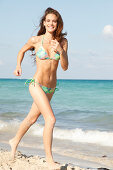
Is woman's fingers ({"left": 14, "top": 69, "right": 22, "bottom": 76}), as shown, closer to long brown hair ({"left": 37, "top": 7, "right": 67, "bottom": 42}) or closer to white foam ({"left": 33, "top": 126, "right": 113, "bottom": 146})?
long brown hair ({"left": 37, "top": 7, "right": 67, "bottom": 42})

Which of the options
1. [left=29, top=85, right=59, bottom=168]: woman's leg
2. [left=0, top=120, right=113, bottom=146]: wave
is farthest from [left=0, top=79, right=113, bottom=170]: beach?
[left=29, top=85, right=59, bottom=168]: woman's leg

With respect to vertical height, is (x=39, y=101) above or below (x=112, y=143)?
above

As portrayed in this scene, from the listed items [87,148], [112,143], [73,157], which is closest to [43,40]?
[73,157]

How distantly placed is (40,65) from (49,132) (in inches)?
37.4

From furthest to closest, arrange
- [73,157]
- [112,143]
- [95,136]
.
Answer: [95,136]
[112,143]
[73,157]

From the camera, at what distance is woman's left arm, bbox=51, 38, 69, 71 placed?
4434 millimetres

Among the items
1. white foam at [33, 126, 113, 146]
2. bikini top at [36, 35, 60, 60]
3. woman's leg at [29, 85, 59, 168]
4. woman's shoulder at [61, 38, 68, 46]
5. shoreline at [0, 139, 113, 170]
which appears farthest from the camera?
white foam at [33, 126, 113, 146]

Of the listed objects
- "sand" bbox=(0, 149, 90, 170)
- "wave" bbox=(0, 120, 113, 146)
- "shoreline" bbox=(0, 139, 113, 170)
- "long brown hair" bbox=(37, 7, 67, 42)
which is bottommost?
"wave" bbox=(0, 120, 113, 146)

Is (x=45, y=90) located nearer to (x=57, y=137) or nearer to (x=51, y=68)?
(x=51, y=68)

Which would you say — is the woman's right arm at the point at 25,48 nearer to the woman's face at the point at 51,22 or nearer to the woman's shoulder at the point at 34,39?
the woman's shoulder at the point at 34,39

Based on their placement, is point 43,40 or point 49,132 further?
point 43,40

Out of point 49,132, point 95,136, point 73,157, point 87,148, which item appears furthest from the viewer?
point 95,136

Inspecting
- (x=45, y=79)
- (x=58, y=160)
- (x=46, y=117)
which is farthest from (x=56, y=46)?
(x=58, y=160)

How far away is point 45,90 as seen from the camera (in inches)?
183
